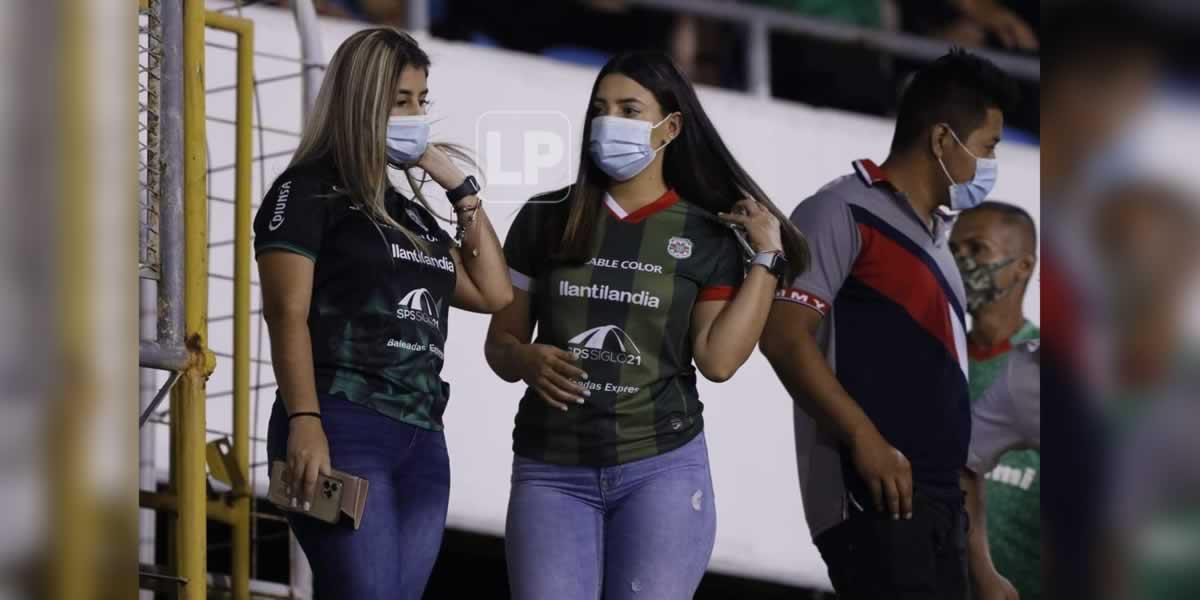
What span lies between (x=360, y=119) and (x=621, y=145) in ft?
1.74

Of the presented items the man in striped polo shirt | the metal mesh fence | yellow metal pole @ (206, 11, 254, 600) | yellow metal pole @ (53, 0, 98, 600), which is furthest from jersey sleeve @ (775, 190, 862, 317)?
yellow metal pole @ (53, 0, 98, 600)

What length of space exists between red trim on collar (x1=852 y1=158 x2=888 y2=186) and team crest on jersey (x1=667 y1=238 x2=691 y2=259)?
0.68 m

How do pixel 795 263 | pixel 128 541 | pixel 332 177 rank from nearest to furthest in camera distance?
1. pixel 128 541
2. pixel 332 177
3. pixel 795 263

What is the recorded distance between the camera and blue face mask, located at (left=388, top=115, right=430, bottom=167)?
307 cm

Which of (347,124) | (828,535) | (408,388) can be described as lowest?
(828,535)

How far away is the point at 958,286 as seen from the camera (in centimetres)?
379

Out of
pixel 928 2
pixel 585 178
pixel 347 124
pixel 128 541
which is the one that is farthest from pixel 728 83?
pixel 128 541

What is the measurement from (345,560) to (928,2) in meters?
2.55

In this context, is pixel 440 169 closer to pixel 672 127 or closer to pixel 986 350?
pixel 672 127

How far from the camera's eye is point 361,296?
2961 mm

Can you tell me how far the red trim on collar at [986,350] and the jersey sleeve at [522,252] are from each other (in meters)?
1.37

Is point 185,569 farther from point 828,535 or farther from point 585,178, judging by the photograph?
point 828,535

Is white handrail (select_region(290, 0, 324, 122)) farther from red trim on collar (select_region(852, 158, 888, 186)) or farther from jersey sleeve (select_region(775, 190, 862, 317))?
red trim on collar (select_region(852, 158, 888, 186))

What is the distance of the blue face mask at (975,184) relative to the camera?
3.69 m
